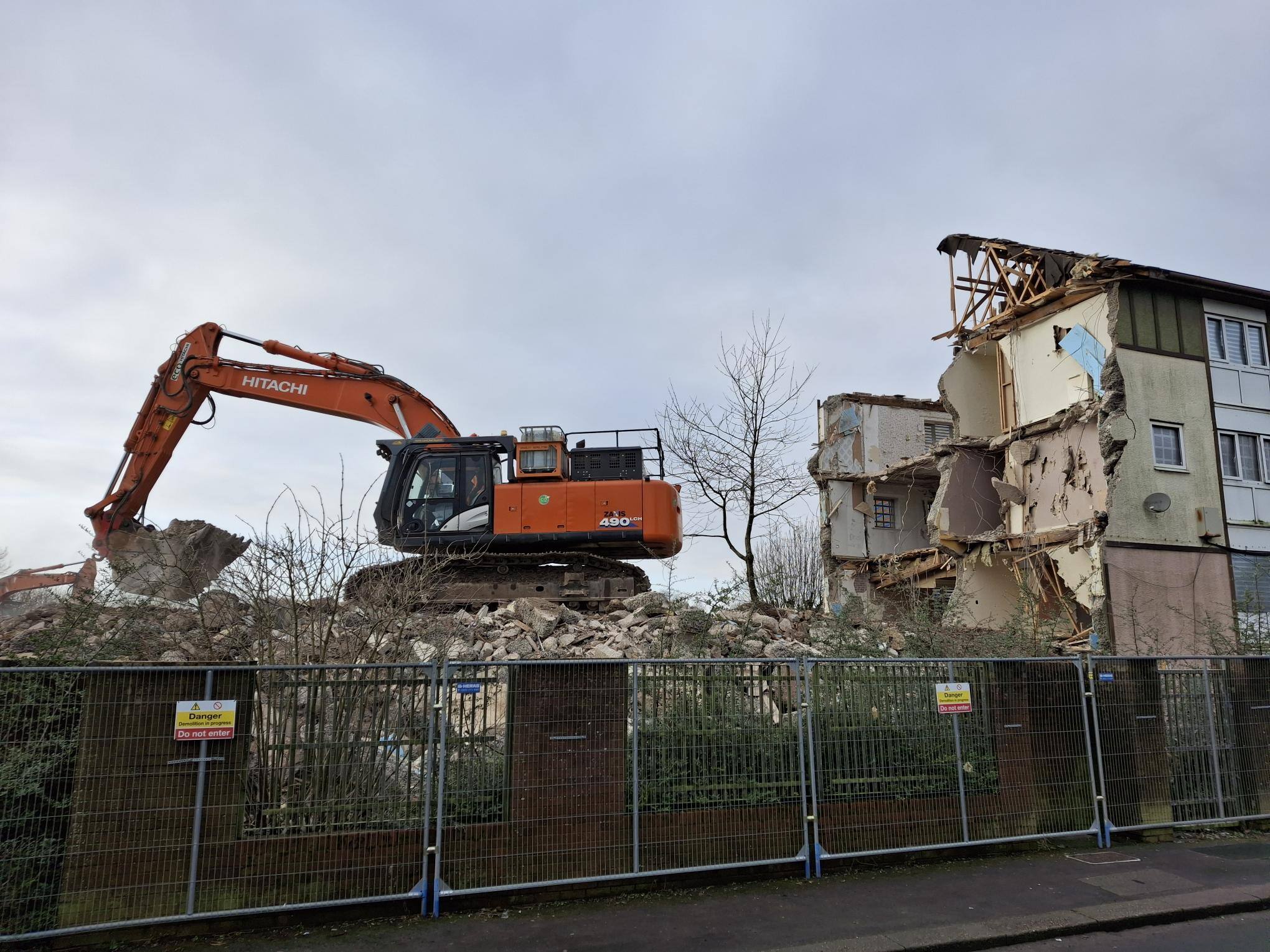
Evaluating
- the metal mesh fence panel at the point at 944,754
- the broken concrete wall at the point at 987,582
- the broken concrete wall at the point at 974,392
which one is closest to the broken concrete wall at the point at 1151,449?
the broken concrete wall at the point at 987,582

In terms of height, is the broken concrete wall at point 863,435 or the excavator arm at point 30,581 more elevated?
the broken concrete wall at point 863,435

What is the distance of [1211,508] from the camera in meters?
20.1

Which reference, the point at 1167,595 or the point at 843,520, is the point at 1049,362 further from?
the point at 843,520

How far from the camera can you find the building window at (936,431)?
94.5 ft

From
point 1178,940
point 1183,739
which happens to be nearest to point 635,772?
point 1178,940

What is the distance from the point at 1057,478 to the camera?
820 inches

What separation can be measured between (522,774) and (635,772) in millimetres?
898

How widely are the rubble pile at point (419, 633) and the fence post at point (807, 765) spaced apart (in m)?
1.70

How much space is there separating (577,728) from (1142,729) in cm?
611

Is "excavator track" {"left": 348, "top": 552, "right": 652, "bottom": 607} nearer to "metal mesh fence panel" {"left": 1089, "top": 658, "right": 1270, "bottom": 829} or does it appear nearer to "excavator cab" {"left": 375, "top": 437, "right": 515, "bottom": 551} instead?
"excavator cab" {"left": 375, "top": 437, "right": 515, "bottom": 551}

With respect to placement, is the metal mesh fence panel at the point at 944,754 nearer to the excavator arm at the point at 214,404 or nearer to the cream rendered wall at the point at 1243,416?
the excavator arm at the point at 214,404

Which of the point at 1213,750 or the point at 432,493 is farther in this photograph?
the point at 432,493

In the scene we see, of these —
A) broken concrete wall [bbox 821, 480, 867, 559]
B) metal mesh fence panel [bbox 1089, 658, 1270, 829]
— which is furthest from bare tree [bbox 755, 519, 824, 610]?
metal mesh fence panel [bbox 1089, 658, 1270, 829]

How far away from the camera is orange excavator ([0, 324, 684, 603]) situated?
17047 mm
